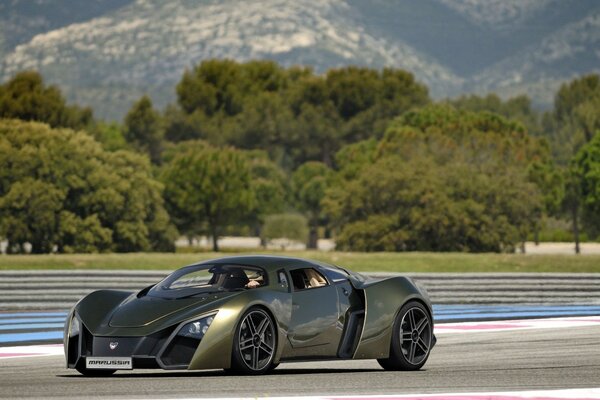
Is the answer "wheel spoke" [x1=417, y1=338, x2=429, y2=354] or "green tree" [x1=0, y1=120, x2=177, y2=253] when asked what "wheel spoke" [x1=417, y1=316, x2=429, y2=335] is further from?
"green tree" [x1=0, y1=120, x2=177, y2=253]

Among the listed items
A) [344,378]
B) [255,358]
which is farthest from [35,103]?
[344,378]

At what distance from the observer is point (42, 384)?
10461 millimetres

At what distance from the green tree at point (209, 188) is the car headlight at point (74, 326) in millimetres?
60450

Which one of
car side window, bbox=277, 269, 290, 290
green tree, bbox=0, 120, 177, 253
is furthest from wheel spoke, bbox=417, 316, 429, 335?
green tree, bbox=0, 120, 177, 253

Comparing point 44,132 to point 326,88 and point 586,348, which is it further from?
point 326,88

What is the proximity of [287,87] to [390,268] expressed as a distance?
102m

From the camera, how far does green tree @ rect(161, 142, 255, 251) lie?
72.2 metres

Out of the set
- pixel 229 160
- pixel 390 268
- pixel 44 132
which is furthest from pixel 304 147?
pixel 390 268

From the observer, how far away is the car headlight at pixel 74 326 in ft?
36.7

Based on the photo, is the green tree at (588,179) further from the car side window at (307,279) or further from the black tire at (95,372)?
the black tire at (95,372)

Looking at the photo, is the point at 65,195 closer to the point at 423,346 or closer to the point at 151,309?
the point at 423,346

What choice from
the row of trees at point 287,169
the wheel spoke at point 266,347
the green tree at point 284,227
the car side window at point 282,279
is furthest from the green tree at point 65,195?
the wheel spoke at point 266,347

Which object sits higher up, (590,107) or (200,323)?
(590,107)

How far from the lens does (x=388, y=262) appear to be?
91.5 ft
